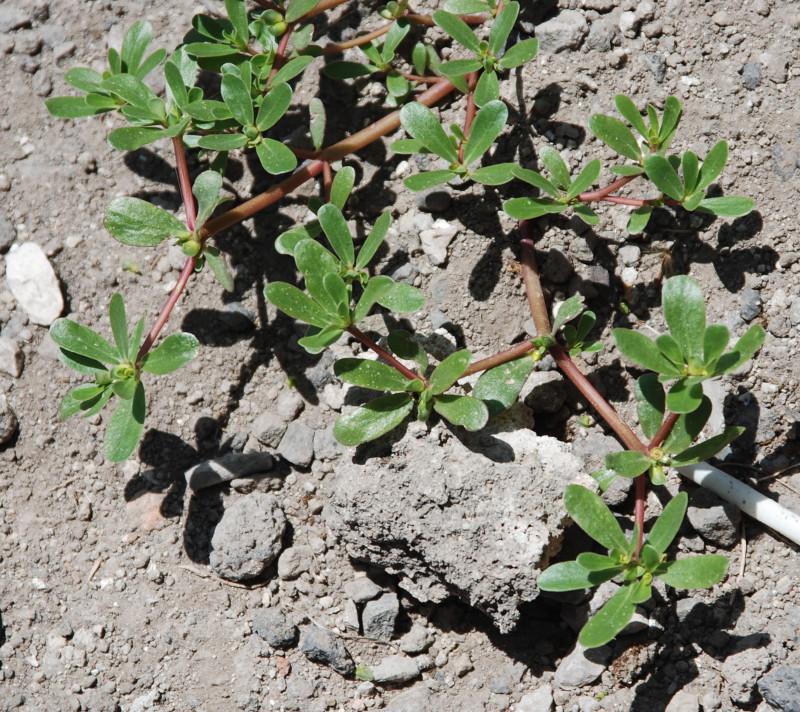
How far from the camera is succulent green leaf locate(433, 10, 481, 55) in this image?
248cm

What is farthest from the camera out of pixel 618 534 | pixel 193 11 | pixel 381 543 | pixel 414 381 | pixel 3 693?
pixel 193 11

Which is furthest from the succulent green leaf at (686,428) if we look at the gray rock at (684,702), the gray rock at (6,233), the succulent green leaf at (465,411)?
the gray rock at (6,233)

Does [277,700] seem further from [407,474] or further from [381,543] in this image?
[407,474]

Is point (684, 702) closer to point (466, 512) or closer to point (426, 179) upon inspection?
point (466, 512)

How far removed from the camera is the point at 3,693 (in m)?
2.62

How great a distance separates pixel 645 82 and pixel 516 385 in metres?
1.21

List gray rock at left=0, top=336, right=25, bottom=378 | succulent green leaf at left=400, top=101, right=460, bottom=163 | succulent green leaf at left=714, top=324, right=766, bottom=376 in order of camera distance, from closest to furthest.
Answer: succulent green leaf at left=714, top=324, right=766, bottom=376 → succulent green leaf at left=400, top=101, right=460, bottom=163 → gray rock at left=0, top=336, right=25, bottom=378

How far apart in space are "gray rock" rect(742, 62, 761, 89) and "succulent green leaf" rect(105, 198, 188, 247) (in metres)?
1.93

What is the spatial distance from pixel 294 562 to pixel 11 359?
1264mm

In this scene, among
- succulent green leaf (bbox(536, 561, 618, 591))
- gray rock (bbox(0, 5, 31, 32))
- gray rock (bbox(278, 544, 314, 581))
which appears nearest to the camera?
succulent green leaf (bbox(536, 561, 618, 591))

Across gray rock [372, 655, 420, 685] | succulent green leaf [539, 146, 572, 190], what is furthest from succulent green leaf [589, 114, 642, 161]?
gray rock [372, 655, 420, 685]

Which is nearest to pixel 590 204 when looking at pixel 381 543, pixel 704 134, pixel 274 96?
pixel 704 134

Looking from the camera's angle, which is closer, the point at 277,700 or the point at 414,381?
the point at 414,381

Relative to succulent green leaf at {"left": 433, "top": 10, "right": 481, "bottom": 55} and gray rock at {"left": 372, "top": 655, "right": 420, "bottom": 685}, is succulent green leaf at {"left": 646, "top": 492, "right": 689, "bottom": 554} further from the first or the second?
succulent green leaf at {"left": 433, "top": 10, "right": 481, "bottom": 55}
